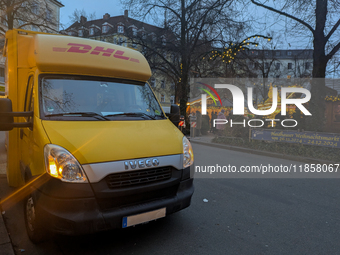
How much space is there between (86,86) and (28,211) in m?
1.79

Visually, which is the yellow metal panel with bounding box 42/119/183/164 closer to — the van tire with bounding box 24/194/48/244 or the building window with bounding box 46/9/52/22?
the van tire with bounding box 24/194/48/244

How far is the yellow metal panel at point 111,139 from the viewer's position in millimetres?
2855

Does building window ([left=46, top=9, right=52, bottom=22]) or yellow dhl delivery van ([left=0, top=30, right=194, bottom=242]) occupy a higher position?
building window ([left=46, top=9, right=52, bottom=22])

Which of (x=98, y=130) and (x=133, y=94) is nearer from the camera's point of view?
(x=98, y=130)

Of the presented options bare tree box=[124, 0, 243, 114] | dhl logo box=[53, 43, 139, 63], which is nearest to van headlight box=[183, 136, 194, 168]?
dhl logo box=[53, 43, 139, 63]

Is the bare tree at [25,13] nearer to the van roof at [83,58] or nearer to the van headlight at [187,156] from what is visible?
the van roof at [83,58]

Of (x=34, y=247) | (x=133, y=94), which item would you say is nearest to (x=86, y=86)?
(x=133, y=94)

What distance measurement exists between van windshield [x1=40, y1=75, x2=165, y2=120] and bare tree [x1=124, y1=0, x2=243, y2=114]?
12769mm

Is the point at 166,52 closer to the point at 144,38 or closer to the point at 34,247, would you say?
the point at 144,38

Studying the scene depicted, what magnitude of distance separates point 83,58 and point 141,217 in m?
2.38

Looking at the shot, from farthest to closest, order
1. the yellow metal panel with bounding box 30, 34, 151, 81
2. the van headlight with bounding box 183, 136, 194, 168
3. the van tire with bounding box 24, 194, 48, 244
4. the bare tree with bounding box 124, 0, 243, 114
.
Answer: the bare tree with bounding box 124, 0, 243, 114 → the yellow metal panel with bounding box 30, 34, 151, 81 → the van headlight with bounding box 183, 136, 194, 168 → the van tire with bounding box 24, 194, 48, 244

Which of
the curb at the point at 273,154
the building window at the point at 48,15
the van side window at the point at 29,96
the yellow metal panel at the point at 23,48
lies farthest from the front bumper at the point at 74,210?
the building window at the point at 48,15

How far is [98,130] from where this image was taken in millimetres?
3182

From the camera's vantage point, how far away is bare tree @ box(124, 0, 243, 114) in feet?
52.3
